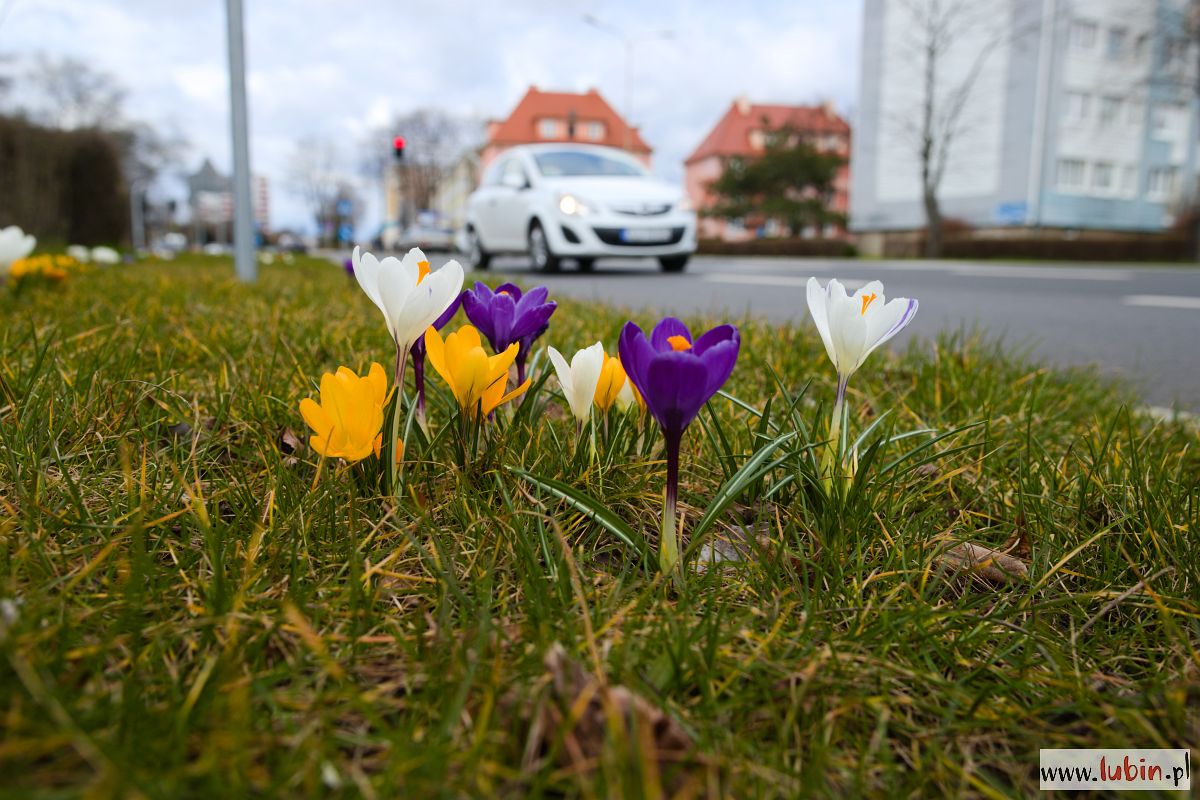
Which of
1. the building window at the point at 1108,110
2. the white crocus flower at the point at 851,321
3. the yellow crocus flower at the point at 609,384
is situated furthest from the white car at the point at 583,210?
the building window at the point at 1108,110

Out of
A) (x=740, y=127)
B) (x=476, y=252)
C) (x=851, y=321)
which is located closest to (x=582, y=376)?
(x=851, y=321)

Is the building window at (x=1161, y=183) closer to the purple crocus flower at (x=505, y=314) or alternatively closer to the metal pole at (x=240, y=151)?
the metal pole at (x=240, y=151)

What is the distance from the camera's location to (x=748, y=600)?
1.11 meters

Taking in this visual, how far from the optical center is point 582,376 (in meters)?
1.30

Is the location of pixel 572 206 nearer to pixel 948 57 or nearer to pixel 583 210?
pixel 583 210

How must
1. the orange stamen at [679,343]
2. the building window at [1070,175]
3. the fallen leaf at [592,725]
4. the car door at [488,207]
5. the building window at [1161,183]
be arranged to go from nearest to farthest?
the fallen leaf at [592,725] < the orange stamen at [679,343] < the car door at [488,207] < the building window at [1070,175] < the building window at [1161,183]

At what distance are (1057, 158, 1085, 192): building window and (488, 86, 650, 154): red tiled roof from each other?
133 ft

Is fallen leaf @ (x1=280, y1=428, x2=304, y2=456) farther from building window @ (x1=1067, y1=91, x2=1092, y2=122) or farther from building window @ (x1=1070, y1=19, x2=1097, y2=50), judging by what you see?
building window @ (x1=1070, y1=19, x2=1097, y2=50)

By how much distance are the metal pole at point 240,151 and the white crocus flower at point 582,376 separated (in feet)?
18.6

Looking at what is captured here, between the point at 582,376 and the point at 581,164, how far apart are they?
Answer: 9995mm

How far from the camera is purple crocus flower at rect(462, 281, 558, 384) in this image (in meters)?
1.34

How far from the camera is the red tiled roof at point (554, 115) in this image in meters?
74.4

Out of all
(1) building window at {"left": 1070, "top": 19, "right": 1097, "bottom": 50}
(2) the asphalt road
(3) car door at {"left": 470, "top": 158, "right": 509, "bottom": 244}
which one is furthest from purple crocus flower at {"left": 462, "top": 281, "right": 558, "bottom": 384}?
(1) building window at {"left": 1070, "top": 19, "right": 1097, "bottom": 50}

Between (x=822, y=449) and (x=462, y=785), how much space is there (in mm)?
823
